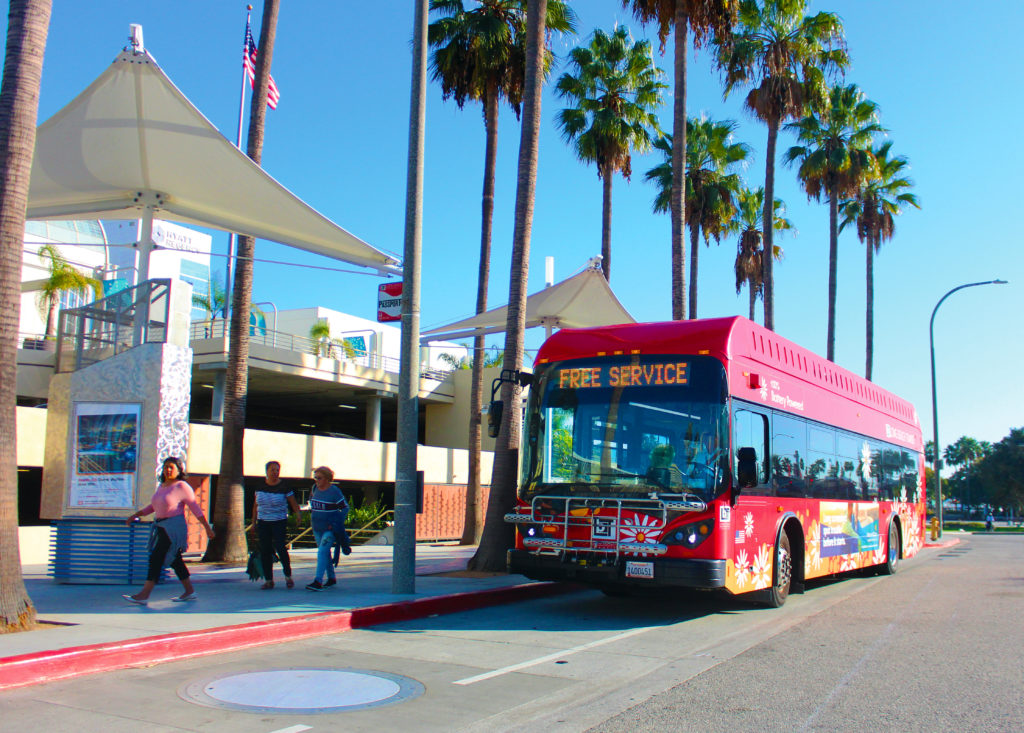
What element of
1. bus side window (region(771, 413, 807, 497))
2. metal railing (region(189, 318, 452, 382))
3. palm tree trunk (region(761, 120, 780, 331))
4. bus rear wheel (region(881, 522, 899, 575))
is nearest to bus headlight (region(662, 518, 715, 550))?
bus side window (region(771, 413, 807, 497))

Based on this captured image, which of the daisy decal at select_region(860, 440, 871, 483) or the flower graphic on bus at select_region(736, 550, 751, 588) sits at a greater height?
the daisy decal at select_region(860, 440, 871, 483)

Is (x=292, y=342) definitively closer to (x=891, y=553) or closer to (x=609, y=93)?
(x=609, y=93)

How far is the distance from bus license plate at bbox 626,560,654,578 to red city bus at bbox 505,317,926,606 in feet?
0.04

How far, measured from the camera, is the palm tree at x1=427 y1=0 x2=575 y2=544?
19.7 meters

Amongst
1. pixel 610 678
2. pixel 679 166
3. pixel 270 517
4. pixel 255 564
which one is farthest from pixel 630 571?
pixel 679 166

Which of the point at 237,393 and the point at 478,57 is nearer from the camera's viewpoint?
the point at 237,393

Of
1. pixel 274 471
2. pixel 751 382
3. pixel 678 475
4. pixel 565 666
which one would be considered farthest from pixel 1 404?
pixel 751 382

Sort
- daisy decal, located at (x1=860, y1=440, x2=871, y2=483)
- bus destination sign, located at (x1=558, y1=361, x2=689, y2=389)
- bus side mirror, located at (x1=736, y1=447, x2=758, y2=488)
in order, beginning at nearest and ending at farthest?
1. bus side mirror, located at (x1=736, y1=447, x2=758, y2=488)
2. bus destination sign, located at (x1=558, y1=361, x2=689, y2=389)
3. daisy decal, located at (x1=860, y1=440, x2=871, y2=483)

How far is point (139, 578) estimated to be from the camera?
1207cm

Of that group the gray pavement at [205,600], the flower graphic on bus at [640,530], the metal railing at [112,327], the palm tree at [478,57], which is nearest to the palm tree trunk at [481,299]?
the palm tree at [478,57]

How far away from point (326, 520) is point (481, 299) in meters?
11.3

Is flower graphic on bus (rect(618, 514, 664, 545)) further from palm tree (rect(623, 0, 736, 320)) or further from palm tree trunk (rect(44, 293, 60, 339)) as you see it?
palm tree trunk (rect(44, 293, 60, 339))

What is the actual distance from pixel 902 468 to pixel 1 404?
683 inches

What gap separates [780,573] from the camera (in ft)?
37.6
